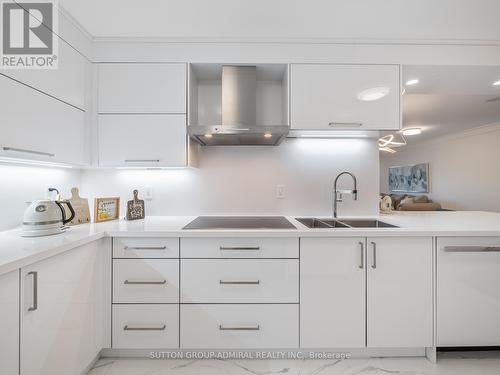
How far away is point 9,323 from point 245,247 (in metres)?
1.10

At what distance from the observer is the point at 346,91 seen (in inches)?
70.8

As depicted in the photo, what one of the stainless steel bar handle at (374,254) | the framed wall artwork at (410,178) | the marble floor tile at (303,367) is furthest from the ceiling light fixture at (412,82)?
the framed wall artwork at (410,178)

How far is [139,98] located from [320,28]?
56.9 inches

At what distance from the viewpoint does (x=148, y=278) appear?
150 centimetres

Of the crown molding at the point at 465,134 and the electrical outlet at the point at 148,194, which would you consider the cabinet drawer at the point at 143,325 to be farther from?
the crown molding at the point at 465,134

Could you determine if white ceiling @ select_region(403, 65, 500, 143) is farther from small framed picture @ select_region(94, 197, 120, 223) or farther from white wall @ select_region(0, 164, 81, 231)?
white wall @ select_region(0, 164, 81, 231)

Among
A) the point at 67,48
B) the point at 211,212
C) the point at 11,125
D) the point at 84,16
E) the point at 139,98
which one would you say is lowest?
the point at 211,212

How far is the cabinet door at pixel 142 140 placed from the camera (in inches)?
70.6

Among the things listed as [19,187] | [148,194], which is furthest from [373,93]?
[19,187]

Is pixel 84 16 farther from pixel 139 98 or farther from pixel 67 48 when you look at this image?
pixel 139 98

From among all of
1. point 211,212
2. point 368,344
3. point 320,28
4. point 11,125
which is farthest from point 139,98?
point 368,344

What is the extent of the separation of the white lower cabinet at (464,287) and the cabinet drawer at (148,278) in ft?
5.63

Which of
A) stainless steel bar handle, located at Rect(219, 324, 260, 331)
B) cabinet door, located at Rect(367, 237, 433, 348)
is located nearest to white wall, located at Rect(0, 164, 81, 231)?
stainless steel bar handle, located at Rect(219, 324, 260, 331)

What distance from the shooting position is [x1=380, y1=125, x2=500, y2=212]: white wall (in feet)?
16.1
